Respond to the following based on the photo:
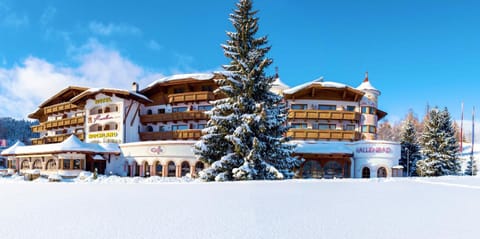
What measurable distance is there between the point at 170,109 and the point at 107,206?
1101 inches

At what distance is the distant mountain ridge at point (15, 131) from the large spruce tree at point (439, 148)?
114292 millimetres

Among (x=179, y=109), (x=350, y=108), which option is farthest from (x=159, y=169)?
(x=350, y=108)

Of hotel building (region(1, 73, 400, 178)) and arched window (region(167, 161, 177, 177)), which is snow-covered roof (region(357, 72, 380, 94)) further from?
arched window (region(167, 161, 177, 177))

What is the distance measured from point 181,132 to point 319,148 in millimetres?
13337

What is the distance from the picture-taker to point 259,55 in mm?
19953

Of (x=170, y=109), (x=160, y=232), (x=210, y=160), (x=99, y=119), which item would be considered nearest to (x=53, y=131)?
(x=99, y=119)

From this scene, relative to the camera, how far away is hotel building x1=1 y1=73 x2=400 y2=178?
94.1 ft

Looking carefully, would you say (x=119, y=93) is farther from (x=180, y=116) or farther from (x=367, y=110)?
(x=367, y=110)

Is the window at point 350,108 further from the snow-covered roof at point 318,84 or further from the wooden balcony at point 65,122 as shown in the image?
the wooden balcony at point 65,122

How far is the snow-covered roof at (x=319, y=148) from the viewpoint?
2828 centimetres

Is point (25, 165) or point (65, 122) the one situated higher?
point (65, 122)

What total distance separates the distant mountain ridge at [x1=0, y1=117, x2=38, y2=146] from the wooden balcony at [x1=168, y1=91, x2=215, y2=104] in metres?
95.2

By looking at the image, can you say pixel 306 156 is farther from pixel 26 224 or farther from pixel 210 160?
pixel 26 224

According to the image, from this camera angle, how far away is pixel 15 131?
11331cm
